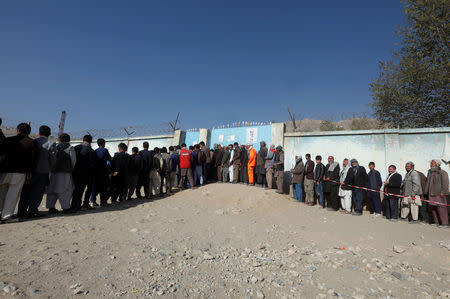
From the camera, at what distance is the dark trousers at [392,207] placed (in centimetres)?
664

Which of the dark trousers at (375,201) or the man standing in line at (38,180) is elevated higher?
the man standing in line at (38,180)

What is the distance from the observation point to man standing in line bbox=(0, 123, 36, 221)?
423 cm

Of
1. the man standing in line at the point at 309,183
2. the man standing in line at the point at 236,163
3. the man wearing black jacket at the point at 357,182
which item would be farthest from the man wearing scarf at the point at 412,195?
the man standing in line at the point at 236,163

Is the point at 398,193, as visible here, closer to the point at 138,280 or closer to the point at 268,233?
the point at 268,233

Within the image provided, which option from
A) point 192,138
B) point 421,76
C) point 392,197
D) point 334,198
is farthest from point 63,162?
point 421,76

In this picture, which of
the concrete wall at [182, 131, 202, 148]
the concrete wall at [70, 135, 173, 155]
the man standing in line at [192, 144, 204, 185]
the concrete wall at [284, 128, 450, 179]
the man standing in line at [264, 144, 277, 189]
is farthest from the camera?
the concrete wall at [70, 135, 173, 155]

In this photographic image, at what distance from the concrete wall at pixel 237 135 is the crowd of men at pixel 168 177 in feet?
6.27

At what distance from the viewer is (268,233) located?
5.01 meters

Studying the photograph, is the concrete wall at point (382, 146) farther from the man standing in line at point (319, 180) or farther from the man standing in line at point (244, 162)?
the man standing in line at point (244, 162)

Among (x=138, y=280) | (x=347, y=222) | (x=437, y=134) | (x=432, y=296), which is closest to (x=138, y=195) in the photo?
(x=138, y=280)

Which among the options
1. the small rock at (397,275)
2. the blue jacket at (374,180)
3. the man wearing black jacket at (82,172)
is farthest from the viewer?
the blue jacket at (374,180)

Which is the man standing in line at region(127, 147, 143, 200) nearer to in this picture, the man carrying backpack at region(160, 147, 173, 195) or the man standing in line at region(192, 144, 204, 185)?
the man carrying backpack at region(160, 147, 173, 195)

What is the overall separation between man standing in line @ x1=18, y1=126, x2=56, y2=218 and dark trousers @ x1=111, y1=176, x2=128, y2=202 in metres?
1.97

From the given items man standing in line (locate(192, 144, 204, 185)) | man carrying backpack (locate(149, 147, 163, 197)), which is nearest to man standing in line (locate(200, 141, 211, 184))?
man standing in line (locate(192, 144, 204, 185))
